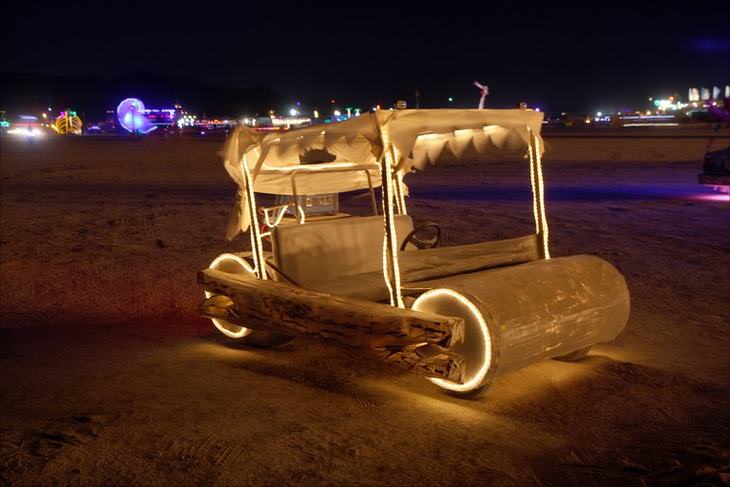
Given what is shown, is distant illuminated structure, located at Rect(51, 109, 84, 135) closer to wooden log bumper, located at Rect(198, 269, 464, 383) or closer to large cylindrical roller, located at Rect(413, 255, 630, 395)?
wooden log bumper, located at Rect(198, 269, 464, 383)

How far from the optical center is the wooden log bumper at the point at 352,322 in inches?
205

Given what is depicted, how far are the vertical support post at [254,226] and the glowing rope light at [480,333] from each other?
1.85 metres

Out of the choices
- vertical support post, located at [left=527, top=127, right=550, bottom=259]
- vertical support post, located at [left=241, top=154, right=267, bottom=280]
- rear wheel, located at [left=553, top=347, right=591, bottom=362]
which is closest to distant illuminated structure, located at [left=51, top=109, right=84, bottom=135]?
vertical support post, located at [left=241, top=154, right=267, bottom=280]

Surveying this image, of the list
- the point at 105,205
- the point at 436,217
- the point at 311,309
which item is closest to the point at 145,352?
the point at 311,309

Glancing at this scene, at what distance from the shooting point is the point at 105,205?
1641 centimetres

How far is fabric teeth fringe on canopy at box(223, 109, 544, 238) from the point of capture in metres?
5.56

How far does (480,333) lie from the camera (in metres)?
5.22

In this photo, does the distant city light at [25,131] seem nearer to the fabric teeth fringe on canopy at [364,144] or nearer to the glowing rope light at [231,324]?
the fabric teeth fringe on canopy at [364,144]

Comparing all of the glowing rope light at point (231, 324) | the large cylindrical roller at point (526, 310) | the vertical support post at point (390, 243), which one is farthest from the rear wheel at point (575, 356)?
the glowing rope light at point (231, 324)

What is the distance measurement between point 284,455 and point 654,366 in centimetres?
365

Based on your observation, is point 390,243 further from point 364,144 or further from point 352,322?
point 364,144

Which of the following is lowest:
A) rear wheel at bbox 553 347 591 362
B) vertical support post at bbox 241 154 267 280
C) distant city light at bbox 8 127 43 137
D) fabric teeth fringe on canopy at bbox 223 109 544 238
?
rear wheel at bbox 553 347 591 362

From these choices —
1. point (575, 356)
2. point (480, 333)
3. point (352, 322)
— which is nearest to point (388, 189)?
point (352, 322)

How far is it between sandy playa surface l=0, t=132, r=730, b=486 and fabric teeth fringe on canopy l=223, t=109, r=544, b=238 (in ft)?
5.65
